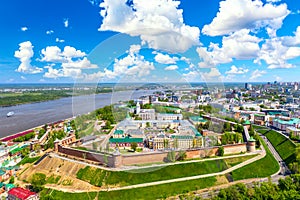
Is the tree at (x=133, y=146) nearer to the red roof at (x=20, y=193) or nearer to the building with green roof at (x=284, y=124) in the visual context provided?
the red roof at (x=20, y=193)

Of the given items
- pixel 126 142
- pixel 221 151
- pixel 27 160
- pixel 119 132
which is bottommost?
pixel 27 160

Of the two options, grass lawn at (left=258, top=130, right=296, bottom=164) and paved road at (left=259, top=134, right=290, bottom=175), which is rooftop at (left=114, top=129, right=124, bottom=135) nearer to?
paved road at (left=259, top=134, right=290, bottom=175)

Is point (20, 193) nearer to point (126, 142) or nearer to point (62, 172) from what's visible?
point (62, 172)

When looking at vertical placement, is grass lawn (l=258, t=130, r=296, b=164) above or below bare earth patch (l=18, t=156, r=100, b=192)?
above

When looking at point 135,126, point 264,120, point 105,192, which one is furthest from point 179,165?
point 264,120

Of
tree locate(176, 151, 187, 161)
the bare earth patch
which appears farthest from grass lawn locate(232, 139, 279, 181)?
the bare earth patch

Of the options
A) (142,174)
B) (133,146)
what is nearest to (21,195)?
(142,174)
